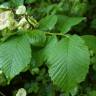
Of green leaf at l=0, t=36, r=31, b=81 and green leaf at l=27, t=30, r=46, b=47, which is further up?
green leaf at l=27, t=30, r=46, b=47

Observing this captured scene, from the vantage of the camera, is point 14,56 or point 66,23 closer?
point 14,56

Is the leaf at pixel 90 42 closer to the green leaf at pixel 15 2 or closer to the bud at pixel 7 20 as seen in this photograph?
the bud at pixel 7 20

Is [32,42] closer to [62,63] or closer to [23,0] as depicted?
[62,63]

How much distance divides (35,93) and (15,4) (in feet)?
2.18

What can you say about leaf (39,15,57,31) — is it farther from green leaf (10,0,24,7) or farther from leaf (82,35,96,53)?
green leaf (10,0,24,7)

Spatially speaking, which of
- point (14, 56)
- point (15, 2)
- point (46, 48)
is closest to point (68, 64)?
point (46, 48)

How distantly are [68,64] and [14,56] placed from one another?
230mm

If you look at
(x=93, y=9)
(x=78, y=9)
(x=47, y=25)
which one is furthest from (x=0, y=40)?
(x=93, y=9)

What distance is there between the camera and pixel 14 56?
1.36m

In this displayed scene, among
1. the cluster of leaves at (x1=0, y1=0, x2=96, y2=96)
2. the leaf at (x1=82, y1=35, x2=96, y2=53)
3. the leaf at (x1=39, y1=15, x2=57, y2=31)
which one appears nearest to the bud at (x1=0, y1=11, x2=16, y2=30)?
the cluster of leaves at (x1=0, y1=0, x2=96, y2=96)

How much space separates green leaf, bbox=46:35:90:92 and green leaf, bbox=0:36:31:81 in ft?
0.31

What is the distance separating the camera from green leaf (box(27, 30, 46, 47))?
1.37 meters

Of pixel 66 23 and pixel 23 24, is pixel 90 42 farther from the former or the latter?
pixel 23 24

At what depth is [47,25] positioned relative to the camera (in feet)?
5.03
